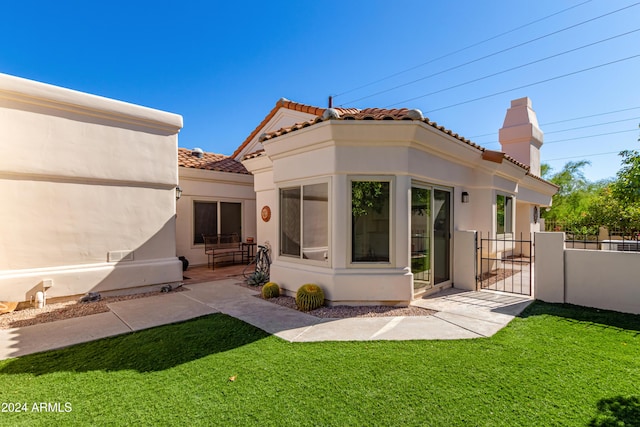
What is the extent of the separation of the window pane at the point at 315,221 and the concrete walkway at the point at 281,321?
1.50 meters

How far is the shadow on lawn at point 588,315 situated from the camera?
5.57m

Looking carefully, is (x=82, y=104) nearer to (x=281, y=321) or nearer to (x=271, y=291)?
(x=271, y=291)

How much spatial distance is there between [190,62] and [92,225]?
9.70 metres

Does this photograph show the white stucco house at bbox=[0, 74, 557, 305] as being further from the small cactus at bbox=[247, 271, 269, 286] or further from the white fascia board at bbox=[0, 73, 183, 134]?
the small cactus at bbox=[247, 271, 269, 286]

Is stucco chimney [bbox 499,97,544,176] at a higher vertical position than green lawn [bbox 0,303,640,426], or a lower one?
higher

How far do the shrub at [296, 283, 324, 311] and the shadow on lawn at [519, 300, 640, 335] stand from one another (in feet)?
13.7

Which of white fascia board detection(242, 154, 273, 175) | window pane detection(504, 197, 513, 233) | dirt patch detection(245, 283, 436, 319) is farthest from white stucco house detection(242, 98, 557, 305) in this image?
window pane detection(504, 197, 513, 233)

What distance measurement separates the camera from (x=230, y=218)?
13859 millimetres

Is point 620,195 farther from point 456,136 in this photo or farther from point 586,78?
point 586,78

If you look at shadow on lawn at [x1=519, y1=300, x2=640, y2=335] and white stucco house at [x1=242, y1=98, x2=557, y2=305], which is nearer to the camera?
shadow on lawn at [x1=519, y1=300, x2=640, y2=335]

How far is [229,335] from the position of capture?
525cm

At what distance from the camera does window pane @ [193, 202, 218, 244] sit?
12836mm

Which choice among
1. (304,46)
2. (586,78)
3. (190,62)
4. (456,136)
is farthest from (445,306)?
(586,78)

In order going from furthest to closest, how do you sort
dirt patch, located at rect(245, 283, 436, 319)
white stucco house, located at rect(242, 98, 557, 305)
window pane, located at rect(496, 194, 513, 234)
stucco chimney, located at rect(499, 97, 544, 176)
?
stucco chimney, located at rect(499, 97, 544, 176), window pane, located at rect(496, 194, 513, 234), white stucco house, located at rect(242, 98, 557, 305), dirt patch, located at rect(245, 283, 436, 319)
